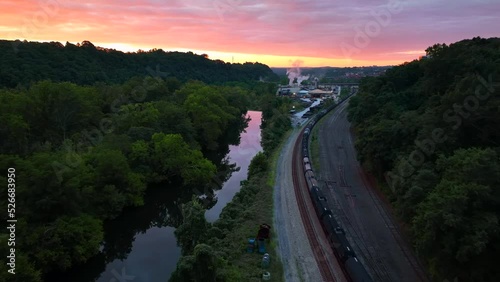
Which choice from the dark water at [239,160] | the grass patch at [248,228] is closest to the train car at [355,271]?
the grass patch at [248,228]

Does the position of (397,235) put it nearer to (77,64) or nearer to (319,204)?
(319,204)

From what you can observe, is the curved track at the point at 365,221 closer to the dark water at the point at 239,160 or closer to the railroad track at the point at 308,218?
the railroad track at the point at 308,218

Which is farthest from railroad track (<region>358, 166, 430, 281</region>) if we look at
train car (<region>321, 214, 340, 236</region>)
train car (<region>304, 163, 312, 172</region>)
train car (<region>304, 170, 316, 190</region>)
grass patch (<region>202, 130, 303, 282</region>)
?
grass patch (<region>202, 130, 303, 282</region>)

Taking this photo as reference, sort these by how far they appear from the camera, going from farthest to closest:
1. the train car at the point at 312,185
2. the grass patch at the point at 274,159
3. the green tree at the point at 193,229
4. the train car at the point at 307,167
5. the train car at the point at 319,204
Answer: the grass patch at the point at 274,159 < the train car at the point at 307,167 < the train car at the point at 312,185 < the train car at the point at 319,204 < the green tree at the point at 193,229

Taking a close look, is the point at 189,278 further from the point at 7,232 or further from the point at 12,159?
the point at 12,159

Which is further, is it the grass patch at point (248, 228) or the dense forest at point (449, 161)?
the grass patch at point (248, 228)

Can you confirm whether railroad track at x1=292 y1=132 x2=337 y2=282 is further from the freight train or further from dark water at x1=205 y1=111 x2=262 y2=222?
dark water at x1=205 y1=111 x2=262 y2=222
